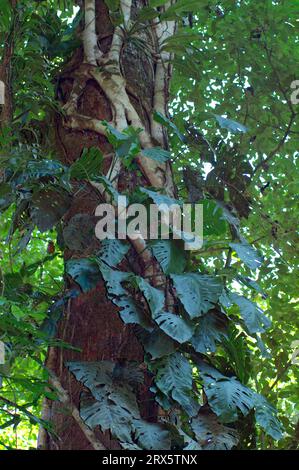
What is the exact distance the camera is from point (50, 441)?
1.71m

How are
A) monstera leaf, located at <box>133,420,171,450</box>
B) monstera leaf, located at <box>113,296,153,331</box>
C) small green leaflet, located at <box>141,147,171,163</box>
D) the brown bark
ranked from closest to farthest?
monstera leaf, located at <box>133,420,171,450</box>
monstera leaf, located at <box>113,296,153,331</box>
small green leaflet, located at <box>141,147,171,163</box>
the brown bark

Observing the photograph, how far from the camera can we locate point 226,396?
161 centimetres

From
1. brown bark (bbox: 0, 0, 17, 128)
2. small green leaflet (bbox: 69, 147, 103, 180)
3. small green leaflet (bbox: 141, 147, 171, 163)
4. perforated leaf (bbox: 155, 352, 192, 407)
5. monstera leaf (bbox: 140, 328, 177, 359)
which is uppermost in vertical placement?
brown bark (bbox: 0, 0, 17, 128)

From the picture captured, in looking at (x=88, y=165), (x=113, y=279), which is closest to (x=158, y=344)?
(x=113, y=279)

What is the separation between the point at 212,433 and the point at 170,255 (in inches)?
16.9

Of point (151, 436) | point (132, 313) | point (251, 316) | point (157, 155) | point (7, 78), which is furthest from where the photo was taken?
point (7, 78)

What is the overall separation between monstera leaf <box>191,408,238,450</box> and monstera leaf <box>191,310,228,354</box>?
0.16m

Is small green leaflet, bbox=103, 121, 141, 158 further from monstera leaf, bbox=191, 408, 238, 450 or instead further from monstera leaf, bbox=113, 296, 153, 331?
monstera leaf, bbox=191, 408, 238, 450

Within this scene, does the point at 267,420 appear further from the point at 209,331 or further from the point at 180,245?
the point at 180,245

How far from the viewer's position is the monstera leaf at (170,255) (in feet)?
5.53

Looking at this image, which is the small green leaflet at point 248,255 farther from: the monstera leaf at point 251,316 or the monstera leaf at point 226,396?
the monstera leaf at point 226,396

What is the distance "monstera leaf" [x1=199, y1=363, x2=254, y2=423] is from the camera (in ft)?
5.18

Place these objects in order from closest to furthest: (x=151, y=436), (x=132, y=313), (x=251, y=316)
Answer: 1. (x=151, y=436)
2. (x=132, y=313)
3. (x=251, y=316)

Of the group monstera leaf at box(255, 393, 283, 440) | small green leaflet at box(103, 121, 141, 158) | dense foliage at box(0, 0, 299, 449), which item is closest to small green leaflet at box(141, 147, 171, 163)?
dense foliage at box(0, 0, 299, 449)
